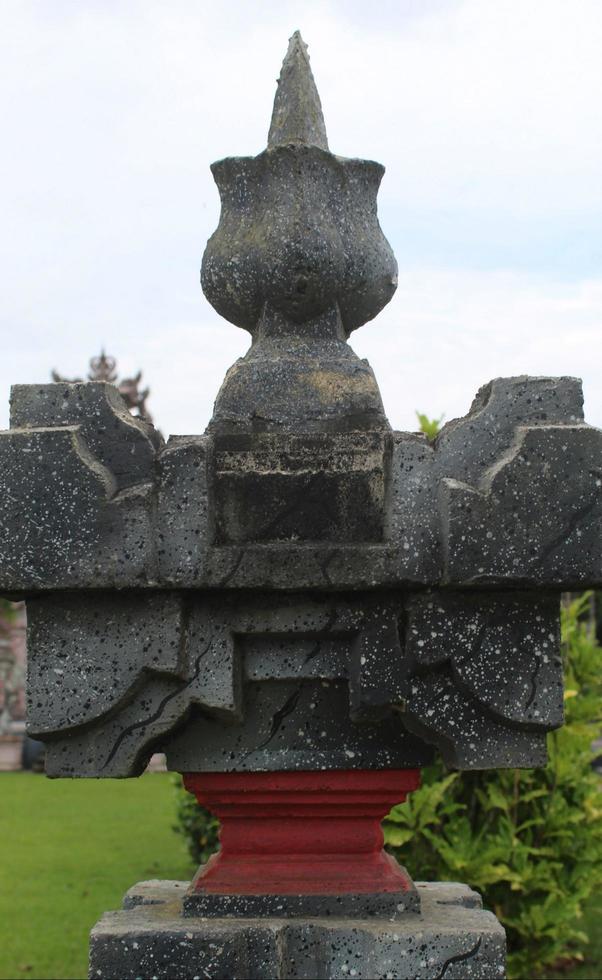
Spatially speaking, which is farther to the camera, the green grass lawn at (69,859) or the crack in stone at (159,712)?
the green grass lawn at (69,859)

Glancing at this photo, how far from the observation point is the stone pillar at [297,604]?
2377mm

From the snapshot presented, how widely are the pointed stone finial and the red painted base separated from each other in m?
1.46

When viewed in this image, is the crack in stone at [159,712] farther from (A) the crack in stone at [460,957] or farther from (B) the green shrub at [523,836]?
(B) the green shrub at [523,836]

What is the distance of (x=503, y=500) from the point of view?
2.36 m

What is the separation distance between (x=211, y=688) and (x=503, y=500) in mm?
725

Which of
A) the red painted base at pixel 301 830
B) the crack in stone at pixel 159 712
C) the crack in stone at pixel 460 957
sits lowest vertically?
the crack in stone at pixel 460 957

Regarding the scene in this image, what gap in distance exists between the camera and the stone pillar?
2.38m

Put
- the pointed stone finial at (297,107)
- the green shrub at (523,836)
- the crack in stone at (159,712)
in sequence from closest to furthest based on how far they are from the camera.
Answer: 1. the crack in stone at (159,712)
2. the pointed stone finial at (297,107)
3. the green shrub at (523,836)

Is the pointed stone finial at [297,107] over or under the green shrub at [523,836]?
over

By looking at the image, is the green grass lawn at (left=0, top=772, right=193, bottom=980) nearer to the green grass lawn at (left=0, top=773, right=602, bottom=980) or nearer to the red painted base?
the green grass lawn at (left=0, top=773, right=602, bottom=980)

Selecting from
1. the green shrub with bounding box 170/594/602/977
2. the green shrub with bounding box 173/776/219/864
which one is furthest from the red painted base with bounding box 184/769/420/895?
the green shrub with bounding box 173/776/219/864

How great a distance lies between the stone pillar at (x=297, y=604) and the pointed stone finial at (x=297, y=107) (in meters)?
0.21

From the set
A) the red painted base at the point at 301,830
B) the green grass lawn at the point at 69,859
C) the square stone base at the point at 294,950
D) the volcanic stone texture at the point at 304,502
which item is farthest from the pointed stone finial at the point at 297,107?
the green grass lawn at the point at 69,859

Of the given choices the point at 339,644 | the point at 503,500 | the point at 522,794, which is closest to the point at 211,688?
the point at 339,644
